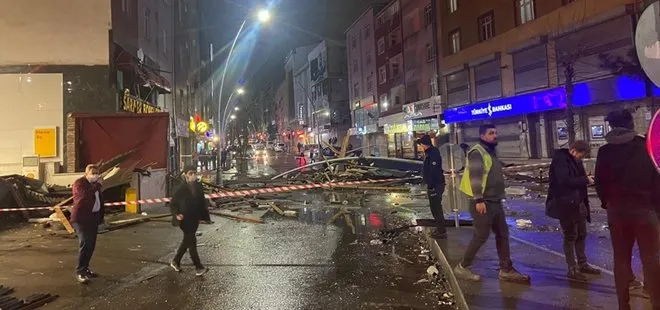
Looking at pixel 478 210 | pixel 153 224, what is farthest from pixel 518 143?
pixel 478 210

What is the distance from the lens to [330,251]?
8.27 m

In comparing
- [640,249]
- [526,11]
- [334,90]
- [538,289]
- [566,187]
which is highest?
[334,90]

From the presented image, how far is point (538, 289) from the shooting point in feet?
16.9

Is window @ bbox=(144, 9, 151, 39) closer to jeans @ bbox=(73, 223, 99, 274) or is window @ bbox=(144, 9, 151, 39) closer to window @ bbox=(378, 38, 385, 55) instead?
jeans @ bbox=(73, 223, 99, 274)

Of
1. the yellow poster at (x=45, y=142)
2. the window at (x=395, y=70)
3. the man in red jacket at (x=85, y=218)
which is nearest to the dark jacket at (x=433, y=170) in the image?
the man in red jacket at (x=85, y=218)

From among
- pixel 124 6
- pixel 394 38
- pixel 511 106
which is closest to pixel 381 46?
pixel 394 38

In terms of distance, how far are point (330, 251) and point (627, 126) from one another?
17.4 ft

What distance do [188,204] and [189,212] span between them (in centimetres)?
12

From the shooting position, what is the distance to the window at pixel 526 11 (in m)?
29.2

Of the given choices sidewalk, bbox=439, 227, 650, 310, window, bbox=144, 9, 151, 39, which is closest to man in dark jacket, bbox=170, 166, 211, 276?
sidewalk, bbox=439, 227, 650, 310

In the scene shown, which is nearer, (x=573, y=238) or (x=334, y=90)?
(x=573, y=238)

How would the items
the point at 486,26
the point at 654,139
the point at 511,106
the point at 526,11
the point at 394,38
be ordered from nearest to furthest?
the point at 654,139 → the point at 526,11 → the point at 511,106 → the point at 486,26 → the point at 394,38

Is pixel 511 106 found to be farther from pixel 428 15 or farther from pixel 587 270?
pixel 587 270

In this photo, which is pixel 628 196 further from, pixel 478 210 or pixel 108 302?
pixel 108 302
